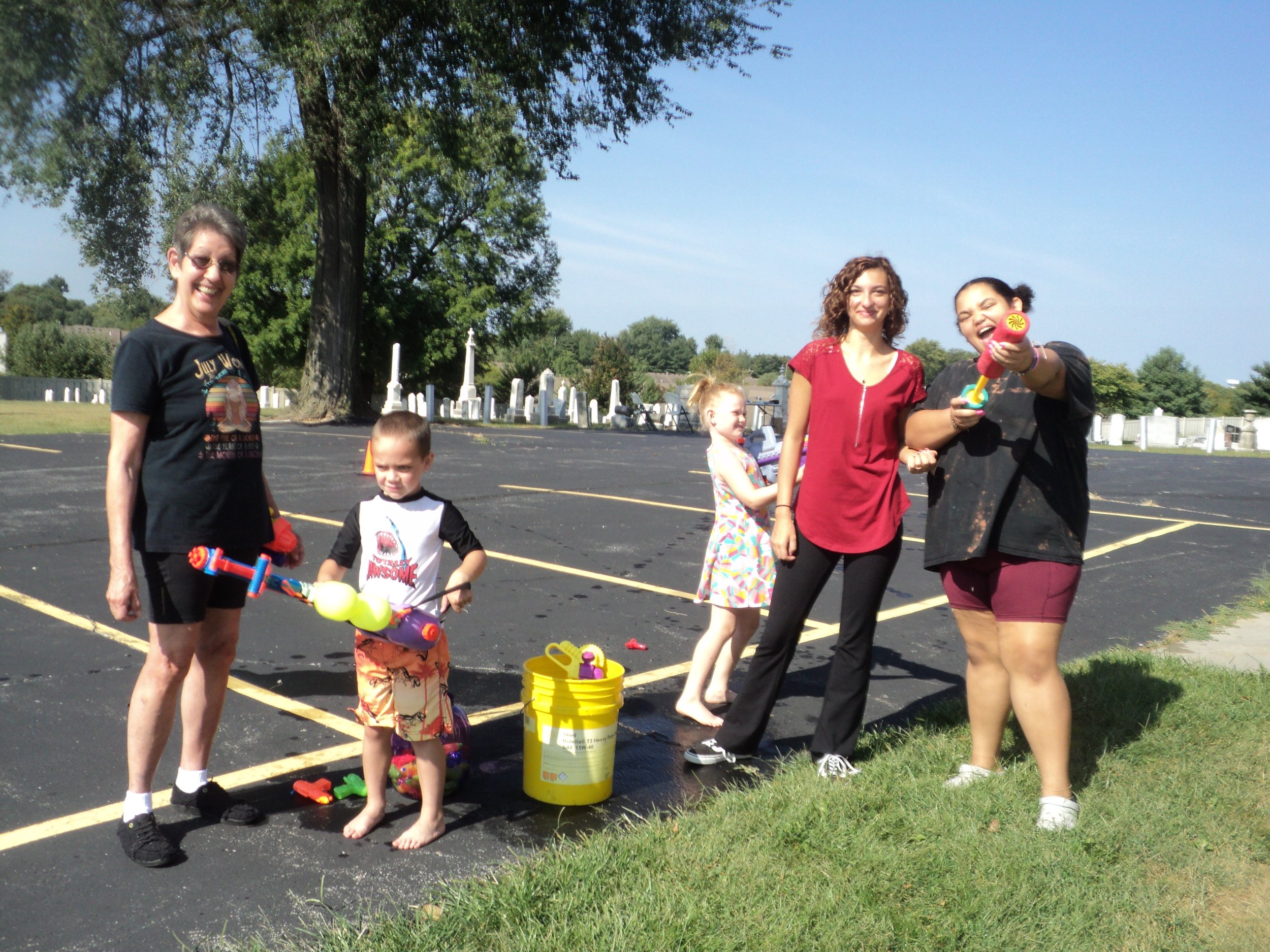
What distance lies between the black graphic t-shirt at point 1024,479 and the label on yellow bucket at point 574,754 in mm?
1472

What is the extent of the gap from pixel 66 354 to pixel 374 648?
7423 centimetres

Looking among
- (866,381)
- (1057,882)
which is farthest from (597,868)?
(866,381)

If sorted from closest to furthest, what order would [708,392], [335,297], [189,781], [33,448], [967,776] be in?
[189,781] → [967,776] → [708,392] → [33,448] → [335,297]

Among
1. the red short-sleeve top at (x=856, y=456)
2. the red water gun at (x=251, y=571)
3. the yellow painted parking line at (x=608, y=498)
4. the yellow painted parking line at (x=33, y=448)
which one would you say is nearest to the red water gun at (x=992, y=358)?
the red short-sleeve top at (x=856, y=456)

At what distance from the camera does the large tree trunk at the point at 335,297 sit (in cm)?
2412

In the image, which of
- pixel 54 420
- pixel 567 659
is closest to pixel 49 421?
pixel 54 420

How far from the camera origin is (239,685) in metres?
4.64

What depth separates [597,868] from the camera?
9.59 feet

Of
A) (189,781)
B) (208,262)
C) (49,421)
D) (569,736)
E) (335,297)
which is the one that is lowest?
(189,781)

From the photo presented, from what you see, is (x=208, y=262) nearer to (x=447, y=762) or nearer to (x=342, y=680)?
(x=447, y=762)

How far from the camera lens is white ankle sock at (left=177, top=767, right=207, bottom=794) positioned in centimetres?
329

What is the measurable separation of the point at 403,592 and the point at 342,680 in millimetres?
1874

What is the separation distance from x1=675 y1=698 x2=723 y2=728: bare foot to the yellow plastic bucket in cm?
101

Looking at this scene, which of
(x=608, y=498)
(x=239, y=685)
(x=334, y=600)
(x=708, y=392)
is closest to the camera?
(x=334, y=600)
